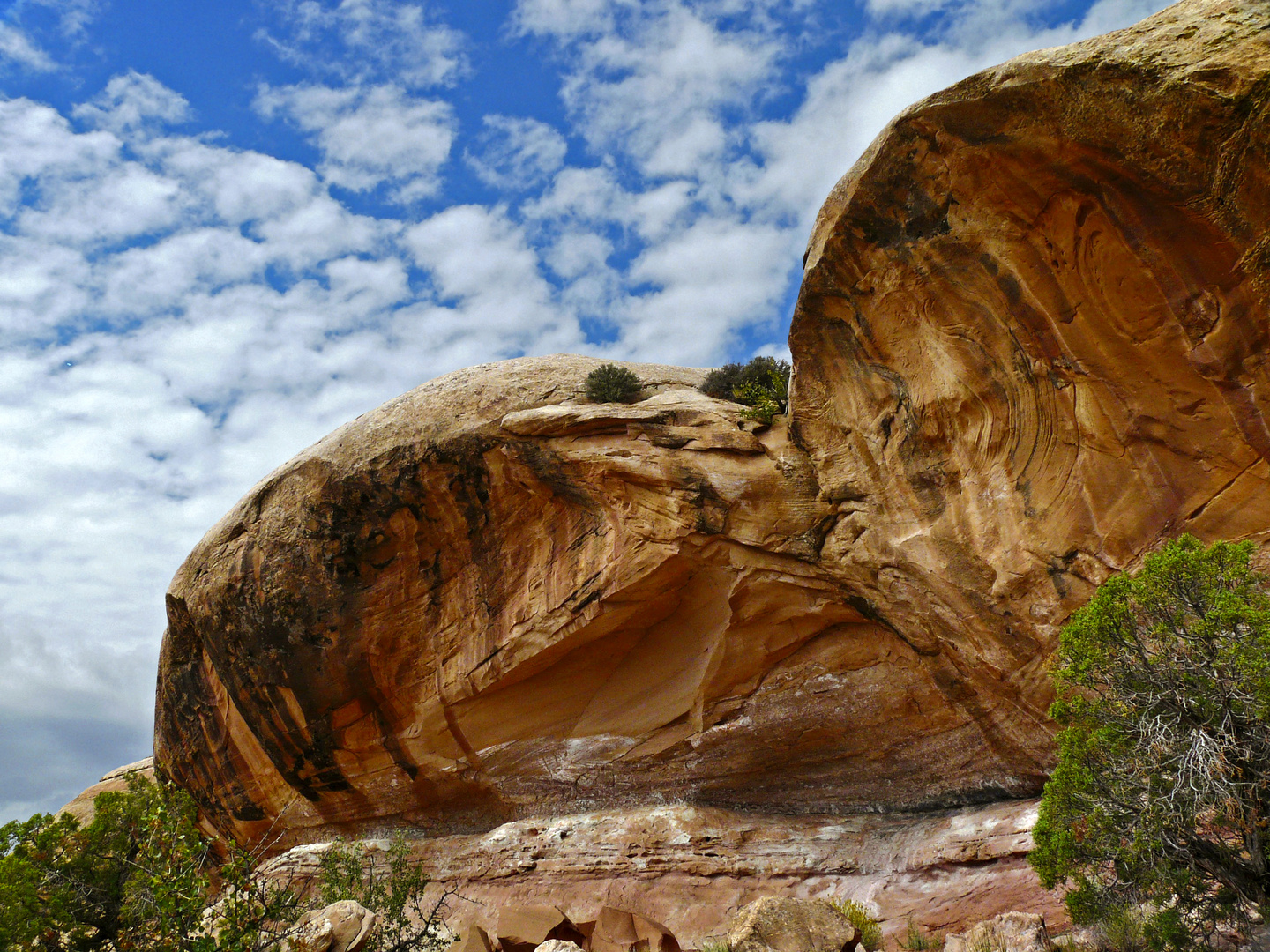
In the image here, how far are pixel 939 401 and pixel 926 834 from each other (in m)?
7.18

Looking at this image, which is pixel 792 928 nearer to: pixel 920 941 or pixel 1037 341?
pixel 920 941

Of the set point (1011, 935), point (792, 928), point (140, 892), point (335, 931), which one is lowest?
point (1011, 935)

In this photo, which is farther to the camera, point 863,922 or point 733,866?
point 733,866

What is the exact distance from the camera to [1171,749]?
734cm

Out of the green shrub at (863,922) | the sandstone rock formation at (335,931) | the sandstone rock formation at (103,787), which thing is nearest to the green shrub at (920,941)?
the green shrub at (863,922)

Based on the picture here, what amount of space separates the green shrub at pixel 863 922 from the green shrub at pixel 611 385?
34.1ft

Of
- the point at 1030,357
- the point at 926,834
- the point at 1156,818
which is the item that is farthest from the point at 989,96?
the point at 926,834

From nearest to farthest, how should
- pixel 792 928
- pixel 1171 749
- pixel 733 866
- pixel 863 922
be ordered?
pixel 1171 749, pixel 792 928, pixel 863 922, pixel 733 866

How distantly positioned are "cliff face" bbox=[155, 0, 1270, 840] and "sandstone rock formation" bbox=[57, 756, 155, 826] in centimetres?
1097

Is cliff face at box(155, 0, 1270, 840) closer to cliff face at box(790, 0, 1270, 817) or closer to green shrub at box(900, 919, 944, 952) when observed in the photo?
cliff face at box(790, 0, 1270, 817)

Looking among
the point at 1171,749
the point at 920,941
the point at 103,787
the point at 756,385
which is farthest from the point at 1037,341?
the point at 103,787

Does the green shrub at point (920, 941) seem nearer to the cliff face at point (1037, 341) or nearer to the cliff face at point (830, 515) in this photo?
the cliff face at point (830, 515)

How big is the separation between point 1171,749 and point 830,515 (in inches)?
252

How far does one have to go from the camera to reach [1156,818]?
746cm
